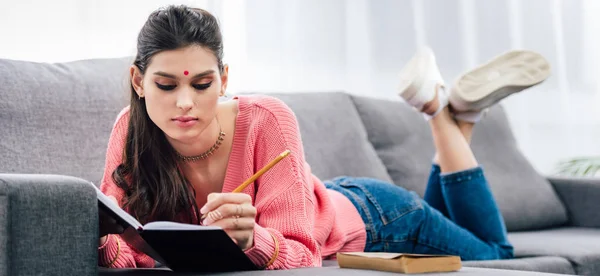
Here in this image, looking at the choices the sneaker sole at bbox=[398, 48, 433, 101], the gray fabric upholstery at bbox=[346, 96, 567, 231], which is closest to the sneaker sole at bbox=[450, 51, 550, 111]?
the sneaker sole at bbox=[398, 48, 433, 101]

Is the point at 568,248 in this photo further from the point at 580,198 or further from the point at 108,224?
the point at 108,224

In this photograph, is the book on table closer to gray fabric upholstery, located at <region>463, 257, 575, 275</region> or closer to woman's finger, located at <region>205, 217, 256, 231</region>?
woman's finger, located at <region>205, 217, 256, 231</region>

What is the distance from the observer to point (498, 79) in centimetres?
231

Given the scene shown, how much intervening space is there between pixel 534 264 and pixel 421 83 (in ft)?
1.82

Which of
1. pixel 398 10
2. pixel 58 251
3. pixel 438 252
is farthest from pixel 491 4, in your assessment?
pixel 58 251

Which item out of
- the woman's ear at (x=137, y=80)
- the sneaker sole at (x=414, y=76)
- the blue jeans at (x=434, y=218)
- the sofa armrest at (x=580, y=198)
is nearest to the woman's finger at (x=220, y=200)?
the woman's ear at (x=137, y=80)

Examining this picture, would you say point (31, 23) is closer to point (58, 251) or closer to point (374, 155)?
point (374, 155)

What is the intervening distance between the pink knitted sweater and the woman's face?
16 centimetres

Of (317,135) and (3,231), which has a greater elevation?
(3,231)

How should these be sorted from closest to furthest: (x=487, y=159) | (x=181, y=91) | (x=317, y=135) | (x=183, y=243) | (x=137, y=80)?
(x=183, y=243)
(x=181, y=91)
(x=137, y=80)
(x=317, y=135)
(x=487, y=159)

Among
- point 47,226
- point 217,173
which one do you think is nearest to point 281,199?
point 217,173

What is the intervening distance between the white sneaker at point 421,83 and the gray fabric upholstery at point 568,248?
1.53 ft

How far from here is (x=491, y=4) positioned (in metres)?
3.90

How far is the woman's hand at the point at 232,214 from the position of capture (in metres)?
1.25
